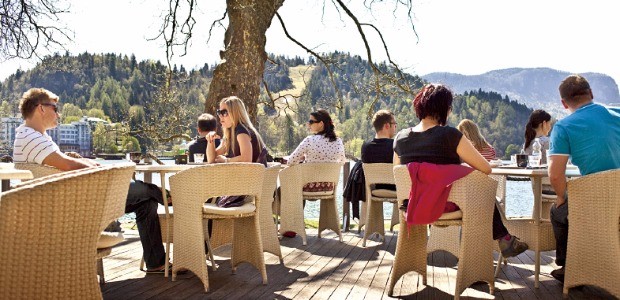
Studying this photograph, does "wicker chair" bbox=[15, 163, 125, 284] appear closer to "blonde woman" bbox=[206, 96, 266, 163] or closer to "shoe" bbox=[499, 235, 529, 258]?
"blonde woman" bbox=[206, 96, 266, 163]

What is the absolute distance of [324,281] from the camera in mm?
4770

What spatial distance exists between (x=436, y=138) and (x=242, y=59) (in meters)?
5.51

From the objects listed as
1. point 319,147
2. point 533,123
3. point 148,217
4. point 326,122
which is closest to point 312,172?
point 319,147

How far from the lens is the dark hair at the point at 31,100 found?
163 inches

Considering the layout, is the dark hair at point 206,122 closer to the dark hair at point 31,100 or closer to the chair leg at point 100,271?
the chair leg at point 100,271

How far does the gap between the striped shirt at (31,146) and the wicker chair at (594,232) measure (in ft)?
10.1

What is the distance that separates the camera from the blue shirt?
4.19 m

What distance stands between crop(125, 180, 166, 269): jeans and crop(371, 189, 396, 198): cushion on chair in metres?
2.57

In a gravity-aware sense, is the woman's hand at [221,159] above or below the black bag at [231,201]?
above

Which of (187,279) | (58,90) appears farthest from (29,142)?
(58,90)

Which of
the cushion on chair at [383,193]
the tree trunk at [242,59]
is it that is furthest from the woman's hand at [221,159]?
the tree trunk at [242,59]

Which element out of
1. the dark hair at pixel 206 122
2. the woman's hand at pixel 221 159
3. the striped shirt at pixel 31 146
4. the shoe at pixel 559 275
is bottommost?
the shoe at pixel 559 275

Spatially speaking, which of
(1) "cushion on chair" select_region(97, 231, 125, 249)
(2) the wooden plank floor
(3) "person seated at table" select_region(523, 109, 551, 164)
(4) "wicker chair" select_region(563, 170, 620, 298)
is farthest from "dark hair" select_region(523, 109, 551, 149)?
(1) "cushion on chair" select_region(97, 231, 125, 249)

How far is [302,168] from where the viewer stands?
6.94m
